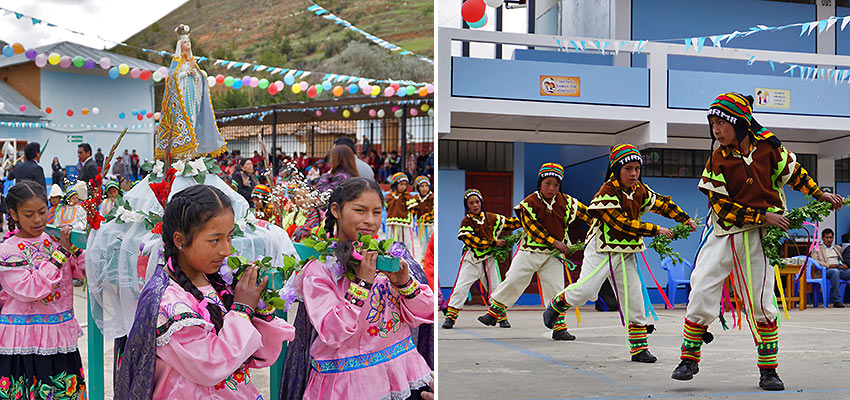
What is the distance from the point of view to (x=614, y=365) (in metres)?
5.39

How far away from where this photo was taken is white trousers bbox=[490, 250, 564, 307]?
23.7ft

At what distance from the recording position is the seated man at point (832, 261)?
11.9 m

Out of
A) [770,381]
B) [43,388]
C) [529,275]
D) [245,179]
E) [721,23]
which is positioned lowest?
[770,381]

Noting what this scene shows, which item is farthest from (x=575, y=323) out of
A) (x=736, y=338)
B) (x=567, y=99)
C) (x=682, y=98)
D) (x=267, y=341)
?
(x=267, y=341)

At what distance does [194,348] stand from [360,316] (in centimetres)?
57

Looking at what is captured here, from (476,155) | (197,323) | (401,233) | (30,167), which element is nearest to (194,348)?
(197,323)

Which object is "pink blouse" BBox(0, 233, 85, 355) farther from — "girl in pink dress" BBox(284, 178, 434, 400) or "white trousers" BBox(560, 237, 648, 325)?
"white trousers" BBox(560, 237, 648, 325)

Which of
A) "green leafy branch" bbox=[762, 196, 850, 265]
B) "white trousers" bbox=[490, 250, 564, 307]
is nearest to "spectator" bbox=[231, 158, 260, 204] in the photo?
"white trousers" bbox=[490, 250, 564, 307]

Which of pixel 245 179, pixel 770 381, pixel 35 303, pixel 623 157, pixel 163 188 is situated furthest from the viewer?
pixel 245 179

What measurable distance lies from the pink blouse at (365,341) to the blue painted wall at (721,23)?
10843mm

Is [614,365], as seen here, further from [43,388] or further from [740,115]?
[43,388]

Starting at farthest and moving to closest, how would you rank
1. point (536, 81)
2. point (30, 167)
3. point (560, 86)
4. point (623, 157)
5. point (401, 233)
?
point (560, 86) < point (536, 81) < point (401, 233) < point (30, 167) < point (623, 157)

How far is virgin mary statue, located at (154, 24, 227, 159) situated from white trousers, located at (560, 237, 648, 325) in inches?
123

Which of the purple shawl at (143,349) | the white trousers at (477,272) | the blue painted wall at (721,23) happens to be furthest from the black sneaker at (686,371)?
the blue painted wall at (721,23)
